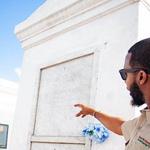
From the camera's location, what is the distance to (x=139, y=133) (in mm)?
1721

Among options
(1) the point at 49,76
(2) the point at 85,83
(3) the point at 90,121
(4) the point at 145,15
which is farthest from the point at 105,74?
(1) the point at 49,76

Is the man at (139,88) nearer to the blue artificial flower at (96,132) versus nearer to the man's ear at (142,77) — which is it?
the man's ear at (142,77)

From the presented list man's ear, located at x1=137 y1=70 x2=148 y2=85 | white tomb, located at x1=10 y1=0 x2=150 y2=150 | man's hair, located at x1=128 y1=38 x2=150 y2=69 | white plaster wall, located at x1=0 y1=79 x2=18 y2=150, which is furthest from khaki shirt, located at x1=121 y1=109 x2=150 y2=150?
white plaster wall, located at x1=0 y1=79 x2=18 y2=150

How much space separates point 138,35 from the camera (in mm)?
3793

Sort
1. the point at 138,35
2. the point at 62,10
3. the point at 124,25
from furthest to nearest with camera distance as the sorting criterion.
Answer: the point at 62,10 < the point at 124,25 < the point at 138,35

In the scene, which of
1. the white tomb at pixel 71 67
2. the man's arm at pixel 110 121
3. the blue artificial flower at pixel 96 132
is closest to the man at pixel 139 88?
the man's arm at pixel 110 121

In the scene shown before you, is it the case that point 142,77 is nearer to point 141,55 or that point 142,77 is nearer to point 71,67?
point 141,55

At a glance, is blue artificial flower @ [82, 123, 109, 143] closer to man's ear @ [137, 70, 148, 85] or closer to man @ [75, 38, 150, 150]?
man @ [75, 38, 150, 150]

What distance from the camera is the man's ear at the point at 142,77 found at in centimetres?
177

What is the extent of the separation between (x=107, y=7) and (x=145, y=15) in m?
0.62

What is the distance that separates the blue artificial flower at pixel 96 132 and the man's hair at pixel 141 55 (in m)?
2.09

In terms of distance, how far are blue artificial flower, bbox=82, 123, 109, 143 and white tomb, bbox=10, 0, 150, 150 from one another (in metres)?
0.08

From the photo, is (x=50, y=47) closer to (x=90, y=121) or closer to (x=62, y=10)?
(x=62, y=10)

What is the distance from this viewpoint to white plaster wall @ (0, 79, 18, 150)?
11234 millimetres
